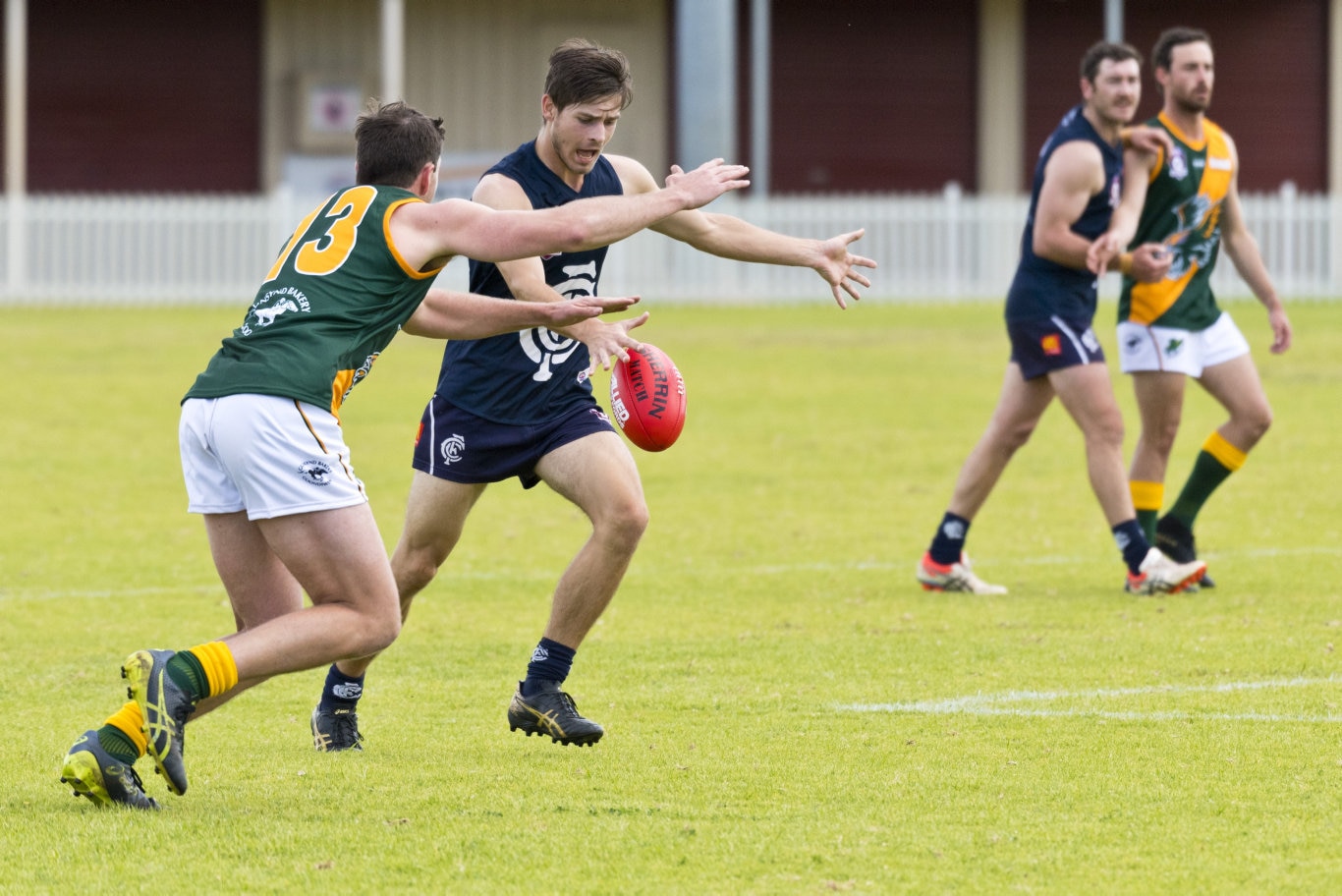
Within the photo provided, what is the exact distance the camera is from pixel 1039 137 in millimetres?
32406

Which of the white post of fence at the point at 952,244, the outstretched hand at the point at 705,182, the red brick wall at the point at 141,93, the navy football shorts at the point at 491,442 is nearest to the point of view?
the outstretched hand at the point at 705,182

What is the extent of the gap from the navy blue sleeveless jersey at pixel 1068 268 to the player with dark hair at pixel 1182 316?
0.34ft

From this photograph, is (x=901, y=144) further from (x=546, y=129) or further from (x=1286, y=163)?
(x=546, y=129)

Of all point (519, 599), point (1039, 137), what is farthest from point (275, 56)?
point (519, 599)

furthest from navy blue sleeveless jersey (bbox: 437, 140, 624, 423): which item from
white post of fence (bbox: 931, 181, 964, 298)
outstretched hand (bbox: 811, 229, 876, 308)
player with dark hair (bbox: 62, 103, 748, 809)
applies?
white post of fence (bbox: 931, 181, 964, 298)

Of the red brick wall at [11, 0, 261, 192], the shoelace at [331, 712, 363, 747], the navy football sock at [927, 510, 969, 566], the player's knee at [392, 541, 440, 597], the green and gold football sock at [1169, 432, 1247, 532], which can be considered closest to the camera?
the shoelace at [331, 712, 363, 747]

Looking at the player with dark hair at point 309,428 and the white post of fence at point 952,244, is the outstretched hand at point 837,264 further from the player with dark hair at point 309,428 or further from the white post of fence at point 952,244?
the white post of fence at point 952,244

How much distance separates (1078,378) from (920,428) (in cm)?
706

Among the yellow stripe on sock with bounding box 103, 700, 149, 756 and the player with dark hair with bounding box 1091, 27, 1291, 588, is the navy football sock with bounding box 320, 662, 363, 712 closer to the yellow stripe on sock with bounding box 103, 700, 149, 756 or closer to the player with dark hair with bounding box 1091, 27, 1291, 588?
the yellow stripe on sock with bounding box 103, 700, 149, 756

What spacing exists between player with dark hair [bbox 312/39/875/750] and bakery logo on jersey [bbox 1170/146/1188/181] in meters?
3.31

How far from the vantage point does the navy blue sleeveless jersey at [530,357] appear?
646 cm

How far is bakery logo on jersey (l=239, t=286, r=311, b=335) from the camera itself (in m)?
5.43

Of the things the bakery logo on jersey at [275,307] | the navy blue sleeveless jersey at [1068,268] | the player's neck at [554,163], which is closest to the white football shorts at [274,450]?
the bakery logo on jersey at [275,307]

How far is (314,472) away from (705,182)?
1.32 metres
